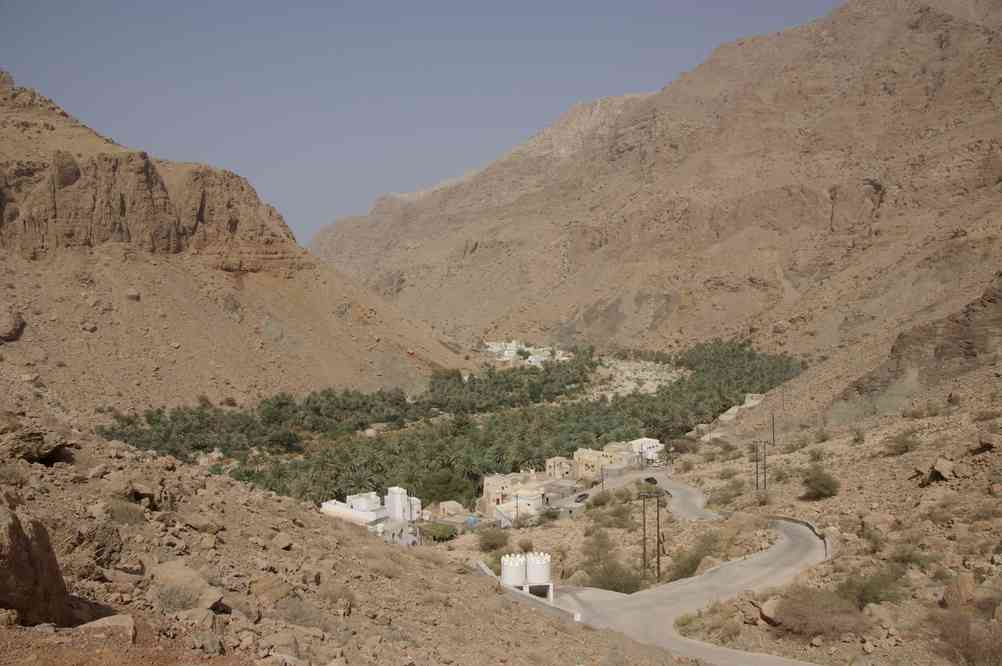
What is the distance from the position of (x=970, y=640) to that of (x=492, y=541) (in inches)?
513

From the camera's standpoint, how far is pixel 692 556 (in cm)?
1838

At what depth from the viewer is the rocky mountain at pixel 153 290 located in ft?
139

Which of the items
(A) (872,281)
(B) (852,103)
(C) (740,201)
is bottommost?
(A) (872,281)

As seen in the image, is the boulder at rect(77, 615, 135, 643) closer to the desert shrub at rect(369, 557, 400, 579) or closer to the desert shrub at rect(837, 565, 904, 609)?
the desert shrub at rect(369, 557, 400, 579)

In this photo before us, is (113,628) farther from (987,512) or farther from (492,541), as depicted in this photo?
(492,541)

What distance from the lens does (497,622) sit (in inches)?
388

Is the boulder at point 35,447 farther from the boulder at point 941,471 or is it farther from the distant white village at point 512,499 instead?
the boulder at point 941,471

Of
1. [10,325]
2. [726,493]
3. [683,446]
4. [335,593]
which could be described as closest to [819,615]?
[335,593]

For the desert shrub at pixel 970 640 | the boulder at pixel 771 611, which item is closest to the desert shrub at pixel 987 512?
the desert shrub at pixel 970 640

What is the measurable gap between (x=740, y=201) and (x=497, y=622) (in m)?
85.1

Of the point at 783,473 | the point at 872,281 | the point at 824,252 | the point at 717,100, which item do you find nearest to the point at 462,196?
the point at 717,100

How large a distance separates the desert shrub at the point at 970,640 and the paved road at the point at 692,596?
7.07ft

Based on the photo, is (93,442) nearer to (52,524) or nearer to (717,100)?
(52,524)

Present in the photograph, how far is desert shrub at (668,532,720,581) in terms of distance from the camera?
18.0m
